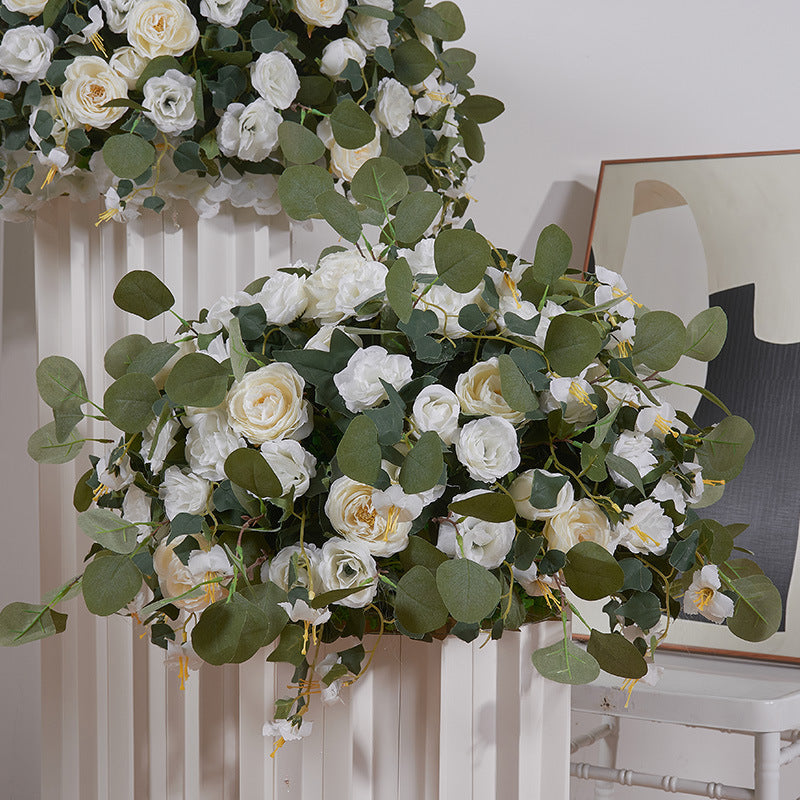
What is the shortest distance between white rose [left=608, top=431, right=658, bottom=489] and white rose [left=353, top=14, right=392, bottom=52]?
1.80 feet

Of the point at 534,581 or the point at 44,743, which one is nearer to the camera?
the point at 534,581

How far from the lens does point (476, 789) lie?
70 centimetres

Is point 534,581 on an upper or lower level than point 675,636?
upper

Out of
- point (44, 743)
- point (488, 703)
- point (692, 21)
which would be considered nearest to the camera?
point (488, 703)

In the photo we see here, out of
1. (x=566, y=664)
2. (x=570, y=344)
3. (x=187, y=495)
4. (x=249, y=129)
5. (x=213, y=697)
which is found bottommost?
(x=213, y=697)

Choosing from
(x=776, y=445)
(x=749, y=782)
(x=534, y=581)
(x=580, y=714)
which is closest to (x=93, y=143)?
(x=534, y=581)

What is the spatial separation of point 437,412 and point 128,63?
0.56 metres

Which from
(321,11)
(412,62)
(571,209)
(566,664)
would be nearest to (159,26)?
(321,11)

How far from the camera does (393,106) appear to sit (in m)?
0.99

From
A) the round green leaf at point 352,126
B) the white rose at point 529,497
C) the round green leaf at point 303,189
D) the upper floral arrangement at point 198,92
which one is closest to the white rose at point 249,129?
the upper floral arrangement at point 198,92

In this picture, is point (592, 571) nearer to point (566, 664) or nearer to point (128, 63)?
point (566, 664)

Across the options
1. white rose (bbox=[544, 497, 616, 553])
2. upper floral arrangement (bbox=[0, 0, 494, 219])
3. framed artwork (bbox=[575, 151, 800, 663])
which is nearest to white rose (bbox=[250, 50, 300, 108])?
upper floral arrangement (bbox=[0, 0, 494, 219])

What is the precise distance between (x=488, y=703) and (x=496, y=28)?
4.07 feet

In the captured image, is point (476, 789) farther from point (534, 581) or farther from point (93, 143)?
point (93, 143)
